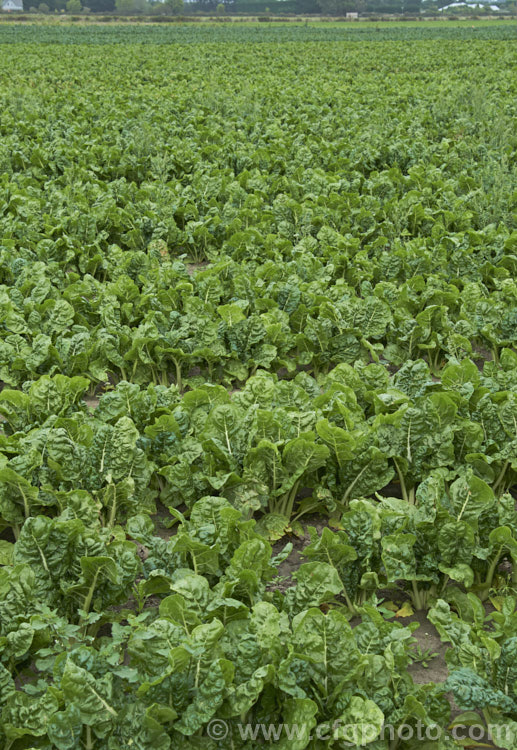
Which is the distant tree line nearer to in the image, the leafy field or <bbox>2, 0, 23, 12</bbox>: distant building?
<bbox>2, 0, 23, 12</bbox>: distant building

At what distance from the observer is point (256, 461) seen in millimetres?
3740

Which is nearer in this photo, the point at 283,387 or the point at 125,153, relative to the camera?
the point at 283,387

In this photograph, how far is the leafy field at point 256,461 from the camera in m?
2.50

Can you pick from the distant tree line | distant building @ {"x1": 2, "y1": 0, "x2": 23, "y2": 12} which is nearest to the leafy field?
the distant tree line

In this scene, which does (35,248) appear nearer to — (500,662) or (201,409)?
(201,409)

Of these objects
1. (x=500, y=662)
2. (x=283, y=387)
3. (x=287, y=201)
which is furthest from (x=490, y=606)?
(x=287, y=201)

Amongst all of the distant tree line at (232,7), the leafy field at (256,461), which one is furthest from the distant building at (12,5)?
the leafy field at (256,461)

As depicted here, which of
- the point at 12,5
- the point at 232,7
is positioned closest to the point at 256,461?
the point at 12,5

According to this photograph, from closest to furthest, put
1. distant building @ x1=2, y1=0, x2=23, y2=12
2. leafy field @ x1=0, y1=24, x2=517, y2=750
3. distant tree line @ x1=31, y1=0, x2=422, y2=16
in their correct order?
leafy field @ x1=0, y1=24, x2=517, y2=750, distant tree line @ x1=31, y1=0, x2=422, y2=16, distant building @ x1=2, y1=0, x2=23, y2=12

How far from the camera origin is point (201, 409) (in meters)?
4.22

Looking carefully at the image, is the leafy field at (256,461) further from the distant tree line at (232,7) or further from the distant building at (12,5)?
the distant building at (12,5)

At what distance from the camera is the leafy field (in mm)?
2498

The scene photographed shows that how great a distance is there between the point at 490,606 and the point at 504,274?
3.93m

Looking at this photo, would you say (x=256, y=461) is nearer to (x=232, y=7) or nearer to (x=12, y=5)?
(x=12, y=5)
